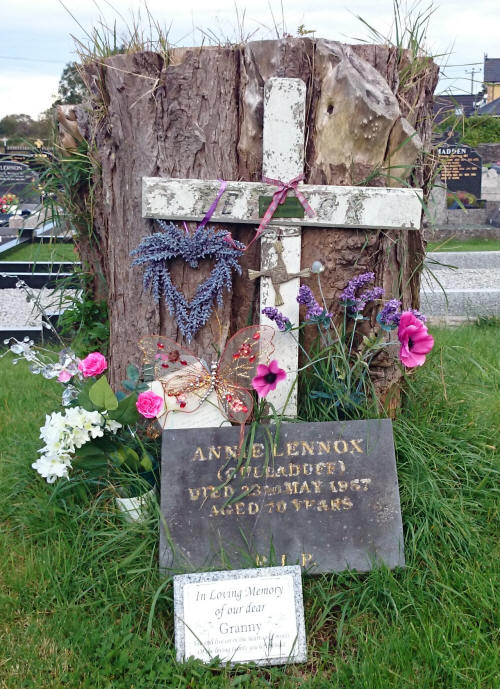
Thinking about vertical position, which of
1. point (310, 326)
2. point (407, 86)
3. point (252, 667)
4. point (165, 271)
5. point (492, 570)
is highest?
point (407, 86)

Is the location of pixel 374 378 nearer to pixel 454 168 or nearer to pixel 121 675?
pixel 121 675

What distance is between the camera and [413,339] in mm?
2387

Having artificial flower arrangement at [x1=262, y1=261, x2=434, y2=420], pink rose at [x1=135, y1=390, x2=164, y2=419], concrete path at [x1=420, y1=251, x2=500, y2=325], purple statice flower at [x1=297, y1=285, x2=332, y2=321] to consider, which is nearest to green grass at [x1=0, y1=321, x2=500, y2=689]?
artificial flower arrangement at [x1=262, y1=261, x2=434, y2=420]

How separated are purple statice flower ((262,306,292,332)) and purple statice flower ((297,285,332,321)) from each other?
0.09 m

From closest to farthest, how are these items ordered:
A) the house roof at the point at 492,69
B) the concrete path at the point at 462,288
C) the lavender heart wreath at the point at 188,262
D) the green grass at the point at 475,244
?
the lavender heart wreath at the point at 188,262 < the concrete path at the point at 462,288 < the green grass at the point at 475,244 < the house roof at the point at 492,69

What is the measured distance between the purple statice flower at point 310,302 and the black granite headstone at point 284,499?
16.2 inches

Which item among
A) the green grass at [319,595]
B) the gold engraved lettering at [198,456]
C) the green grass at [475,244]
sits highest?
the green grass at [475,244]

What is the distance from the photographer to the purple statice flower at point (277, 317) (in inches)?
95.3

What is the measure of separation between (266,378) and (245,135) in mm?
935

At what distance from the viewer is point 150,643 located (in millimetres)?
1960

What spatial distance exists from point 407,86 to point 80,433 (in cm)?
184

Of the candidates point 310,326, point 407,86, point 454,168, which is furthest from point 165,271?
point 454,168

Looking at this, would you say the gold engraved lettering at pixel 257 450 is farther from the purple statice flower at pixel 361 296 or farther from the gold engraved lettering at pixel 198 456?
the purple statice flower at pixel 361 296

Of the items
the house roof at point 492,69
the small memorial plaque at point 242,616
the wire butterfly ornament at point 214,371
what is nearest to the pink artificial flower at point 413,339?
the wire butterfly ornament at point 214,371
